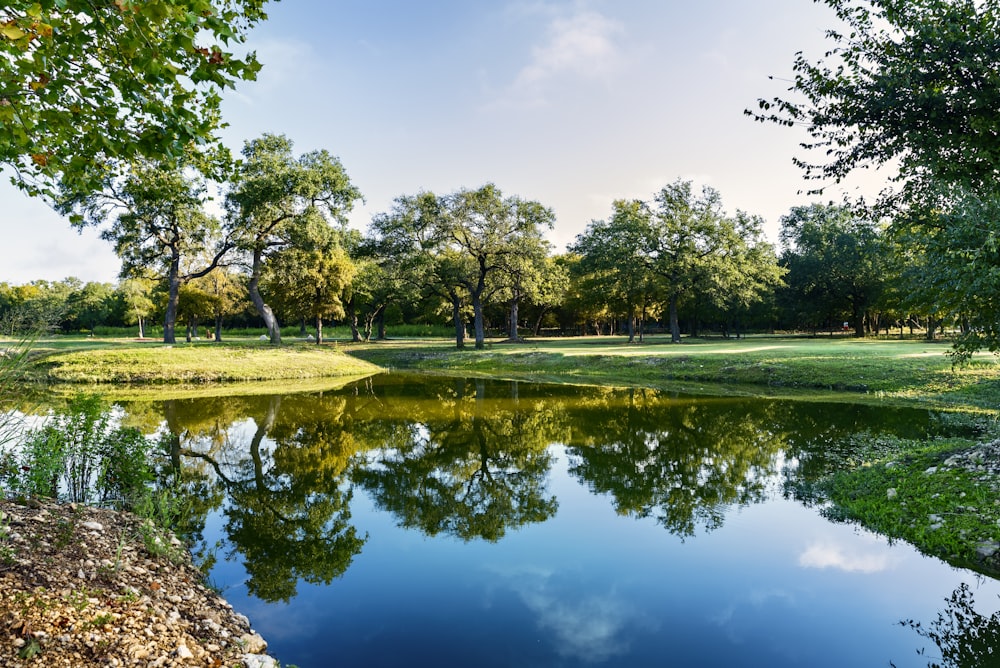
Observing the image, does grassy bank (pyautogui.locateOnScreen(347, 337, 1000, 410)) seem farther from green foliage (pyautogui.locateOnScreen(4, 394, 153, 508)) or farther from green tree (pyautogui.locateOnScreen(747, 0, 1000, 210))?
green foliage (pyautogui.locateOnScreen(4, 394, 153, 508))

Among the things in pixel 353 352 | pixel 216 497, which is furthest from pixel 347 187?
pixel 216 497

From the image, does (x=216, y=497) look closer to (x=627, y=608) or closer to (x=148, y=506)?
(x=148, y=506)

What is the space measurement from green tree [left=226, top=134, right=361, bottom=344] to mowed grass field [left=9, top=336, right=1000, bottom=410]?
8.33 metres

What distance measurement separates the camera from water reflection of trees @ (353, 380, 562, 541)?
30.6 feet

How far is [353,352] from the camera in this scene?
51.9m

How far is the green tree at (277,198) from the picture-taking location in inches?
1464

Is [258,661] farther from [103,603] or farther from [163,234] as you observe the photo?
[163,234]

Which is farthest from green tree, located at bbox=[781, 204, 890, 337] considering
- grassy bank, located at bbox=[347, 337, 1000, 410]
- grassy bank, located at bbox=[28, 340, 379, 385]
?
grassy bank, located at bbox=[28, 340, 379, 385]

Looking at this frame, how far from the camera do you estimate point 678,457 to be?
1316 centimetres

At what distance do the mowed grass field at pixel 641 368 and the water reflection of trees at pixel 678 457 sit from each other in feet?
23.2

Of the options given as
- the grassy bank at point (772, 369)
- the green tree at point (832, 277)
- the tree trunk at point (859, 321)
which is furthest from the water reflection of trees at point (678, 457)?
the tree trunk at point (859, 321)

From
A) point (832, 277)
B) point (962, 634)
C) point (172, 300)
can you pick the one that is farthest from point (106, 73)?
point (832, 277)

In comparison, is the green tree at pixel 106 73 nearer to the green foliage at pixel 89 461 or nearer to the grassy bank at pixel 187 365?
the green foliage at pixel 89 461

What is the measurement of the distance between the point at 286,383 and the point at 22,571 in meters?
26.6
